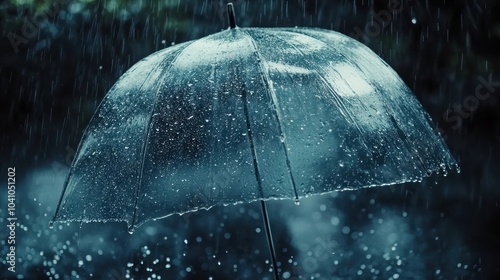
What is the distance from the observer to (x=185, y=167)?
1686 mm

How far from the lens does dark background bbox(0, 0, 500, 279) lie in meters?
4.46

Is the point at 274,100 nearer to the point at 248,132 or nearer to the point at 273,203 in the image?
the point at 248,132

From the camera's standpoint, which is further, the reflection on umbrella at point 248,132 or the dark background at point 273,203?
the dark background at point 273,203

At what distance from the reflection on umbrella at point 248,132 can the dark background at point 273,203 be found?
2516 mm

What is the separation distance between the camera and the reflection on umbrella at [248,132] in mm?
1644

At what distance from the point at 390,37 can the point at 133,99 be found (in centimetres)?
280

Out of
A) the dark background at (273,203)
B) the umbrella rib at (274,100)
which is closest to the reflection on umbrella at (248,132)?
the umbrella rib at (274,100)

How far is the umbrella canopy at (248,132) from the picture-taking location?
1.64 meters

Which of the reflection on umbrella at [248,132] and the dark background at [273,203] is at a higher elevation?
the reflection on umbrella at [248,132]

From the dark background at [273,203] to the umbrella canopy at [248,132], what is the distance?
2.52 metres

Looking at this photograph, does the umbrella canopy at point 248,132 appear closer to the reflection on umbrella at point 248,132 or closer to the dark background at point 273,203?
the reflection on umbrella at point 248,132

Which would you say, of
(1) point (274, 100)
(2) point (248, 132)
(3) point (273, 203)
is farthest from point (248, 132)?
(3) point (273, 203)

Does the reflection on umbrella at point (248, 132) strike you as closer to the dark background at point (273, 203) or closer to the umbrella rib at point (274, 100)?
the umbrella rib at point (274, 100)

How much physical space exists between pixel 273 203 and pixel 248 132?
14.3 feet
